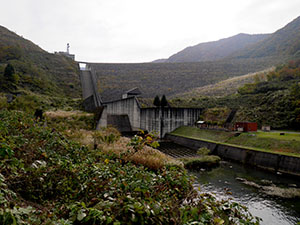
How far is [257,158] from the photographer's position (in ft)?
41.1

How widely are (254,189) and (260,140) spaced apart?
18.4ft

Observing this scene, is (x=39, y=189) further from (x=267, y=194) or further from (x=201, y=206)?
(x=267, y=194)

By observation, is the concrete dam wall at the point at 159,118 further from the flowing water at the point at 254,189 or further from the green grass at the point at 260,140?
the flowing water at the point at 254,189

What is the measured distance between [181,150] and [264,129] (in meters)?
7.33

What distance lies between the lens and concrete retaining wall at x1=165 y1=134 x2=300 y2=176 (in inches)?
424

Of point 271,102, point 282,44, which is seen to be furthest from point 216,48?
point 271,102

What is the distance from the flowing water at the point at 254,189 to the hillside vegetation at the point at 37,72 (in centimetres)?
Result: 2779

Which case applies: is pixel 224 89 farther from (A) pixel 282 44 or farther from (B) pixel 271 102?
(A) pixel 282 44

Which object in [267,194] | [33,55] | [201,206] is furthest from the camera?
[33,55]

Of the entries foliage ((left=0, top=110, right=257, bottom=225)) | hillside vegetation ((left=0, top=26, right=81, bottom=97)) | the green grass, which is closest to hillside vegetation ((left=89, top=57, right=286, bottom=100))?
hillside vegetation ((left=0, top=26, right=81, bottom=97))

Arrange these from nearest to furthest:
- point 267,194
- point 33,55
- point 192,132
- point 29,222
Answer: point 29,222 → point 267,194 → point 192,132 → point 33,55

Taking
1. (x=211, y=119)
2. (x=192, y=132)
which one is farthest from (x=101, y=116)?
(x=211, y=119)

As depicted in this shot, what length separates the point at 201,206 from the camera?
2.66 metres

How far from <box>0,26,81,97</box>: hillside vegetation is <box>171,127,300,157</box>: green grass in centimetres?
2554
